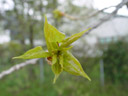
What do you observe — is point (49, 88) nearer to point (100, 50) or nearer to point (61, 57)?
point (100, 50)

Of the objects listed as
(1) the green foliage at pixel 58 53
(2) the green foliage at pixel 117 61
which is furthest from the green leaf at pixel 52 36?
(2) the green foliage at pixel 117 61

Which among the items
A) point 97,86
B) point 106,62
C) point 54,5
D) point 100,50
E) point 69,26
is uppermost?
point 54,5

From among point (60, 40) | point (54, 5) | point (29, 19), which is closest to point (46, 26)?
point (60, 40)

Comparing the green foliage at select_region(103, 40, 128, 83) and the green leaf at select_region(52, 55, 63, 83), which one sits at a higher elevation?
the green leaf at select_region(52, 55, 63, 83)

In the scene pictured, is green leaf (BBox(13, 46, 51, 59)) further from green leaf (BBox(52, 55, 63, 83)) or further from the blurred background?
the blurred background

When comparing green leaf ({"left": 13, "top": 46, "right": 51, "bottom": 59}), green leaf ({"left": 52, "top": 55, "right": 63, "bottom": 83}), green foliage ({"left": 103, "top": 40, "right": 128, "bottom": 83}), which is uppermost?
green leaf ({"left": 13, "top": 46, "right": 51, "bottom": 59})

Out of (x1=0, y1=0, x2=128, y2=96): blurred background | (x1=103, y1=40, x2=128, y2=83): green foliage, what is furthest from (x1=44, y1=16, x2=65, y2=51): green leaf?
(x1=103, y1=40, x2=128, y2=83): green foliage

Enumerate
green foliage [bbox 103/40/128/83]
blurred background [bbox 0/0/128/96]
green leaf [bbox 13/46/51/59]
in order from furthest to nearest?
green foliage [bbox 103/40/128/83] < blurred background [bbox 0/0/128/96] < green leaf [bbox 13/46/51/59]
